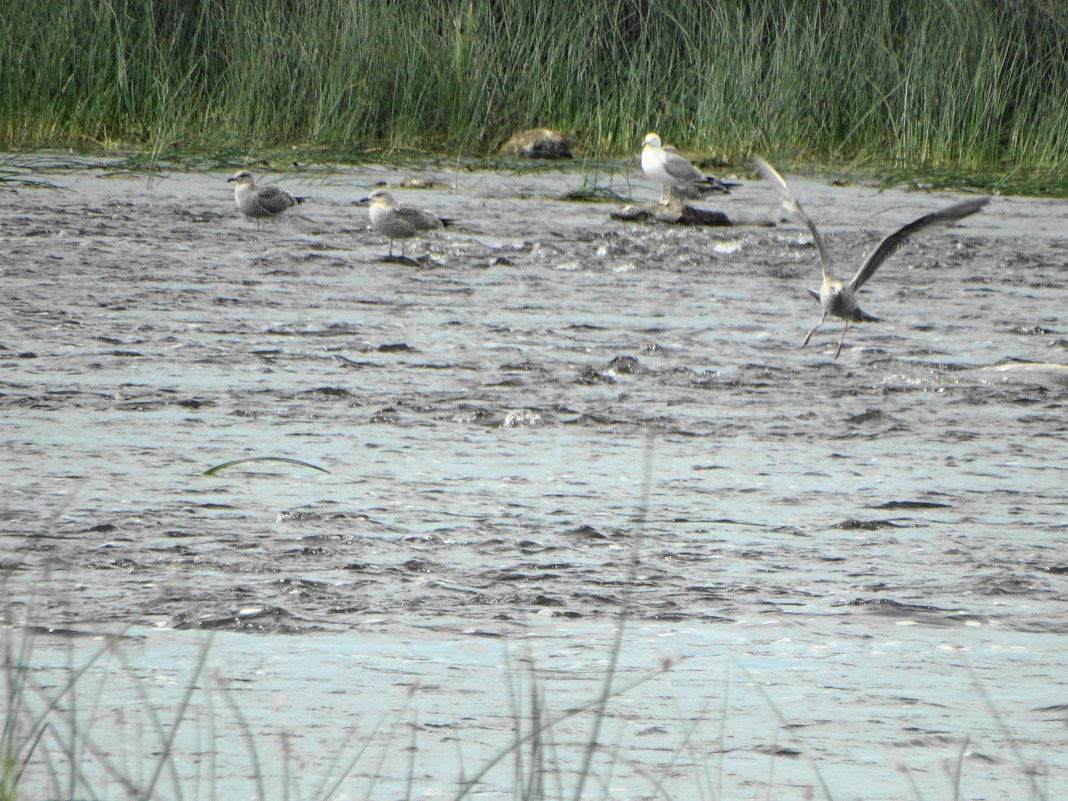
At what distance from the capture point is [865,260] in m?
4.62

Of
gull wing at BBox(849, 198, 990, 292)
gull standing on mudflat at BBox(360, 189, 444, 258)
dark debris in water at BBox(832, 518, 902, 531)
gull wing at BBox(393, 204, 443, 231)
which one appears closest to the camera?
dark debris in water at BBox(832, 518, 902, 531)

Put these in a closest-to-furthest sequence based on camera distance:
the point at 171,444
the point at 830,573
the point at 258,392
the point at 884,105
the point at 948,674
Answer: the point at 948,674
the point at 830,573
the point at 171,444
the point at 258,392
the point at 884,105

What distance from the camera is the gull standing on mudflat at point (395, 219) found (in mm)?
6293

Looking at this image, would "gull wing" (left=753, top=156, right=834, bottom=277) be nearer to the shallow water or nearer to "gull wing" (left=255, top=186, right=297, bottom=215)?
the shallow water

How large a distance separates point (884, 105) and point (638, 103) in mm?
1492

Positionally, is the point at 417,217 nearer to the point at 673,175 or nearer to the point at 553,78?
the point at 673,175

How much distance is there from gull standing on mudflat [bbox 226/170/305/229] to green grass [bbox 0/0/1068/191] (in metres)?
2.32

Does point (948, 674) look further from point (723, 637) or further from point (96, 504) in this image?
point (96, 504)

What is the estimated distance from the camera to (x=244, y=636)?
2.21 m

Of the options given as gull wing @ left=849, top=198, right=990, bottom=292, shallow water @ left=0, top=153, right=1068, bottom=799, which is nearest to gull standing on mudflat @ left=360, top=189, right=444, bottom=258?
shallow water @ left=0, top=153, right=1068, bottom=799

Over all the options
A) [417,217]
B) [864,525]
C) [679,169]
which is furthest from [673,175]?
[864,525]

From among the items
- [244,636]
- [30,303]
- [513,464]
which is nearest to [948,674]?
[244,636]

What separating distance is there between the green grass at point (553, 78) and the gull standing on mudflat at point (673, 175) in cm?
156

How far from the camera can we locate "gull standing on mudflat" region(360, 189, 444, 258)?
6.29 meters
